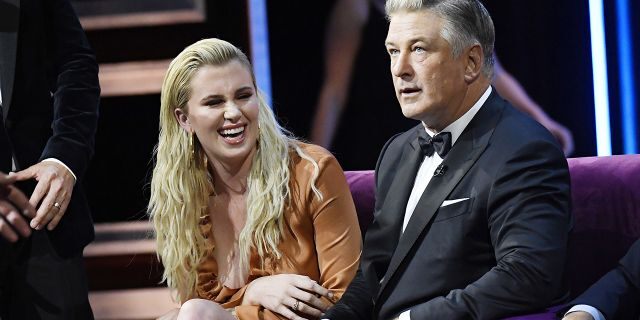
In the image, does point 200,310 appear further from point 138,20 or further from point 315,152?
point 138,20

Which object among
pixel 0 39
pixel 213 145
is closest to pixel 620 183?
pixel 213 145

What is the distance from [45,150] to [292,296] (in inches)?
28.7

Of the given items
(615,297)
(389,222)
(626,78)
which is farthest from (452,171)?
(626,78)

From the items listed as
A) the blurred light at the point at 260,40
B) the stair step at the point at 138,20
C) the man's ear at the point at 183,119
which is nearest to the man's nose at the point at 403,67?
the man's ear at the point at 183,119

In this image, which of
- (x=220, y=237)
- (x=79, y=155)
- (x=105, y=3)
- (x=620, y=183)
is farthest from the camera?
(x=105, y=3)

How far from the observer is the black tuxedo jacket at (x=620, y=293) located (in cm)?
204

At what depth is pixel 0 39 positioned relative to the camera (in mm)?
2295

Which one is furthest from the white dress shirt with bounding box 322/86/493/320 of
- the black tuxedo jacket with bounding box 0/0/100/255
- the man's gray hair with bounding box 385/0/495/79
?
the black tuxedo jacket with bounding box 0/0/100/255

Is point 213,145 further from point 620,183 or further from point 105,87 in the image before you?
point 105,87

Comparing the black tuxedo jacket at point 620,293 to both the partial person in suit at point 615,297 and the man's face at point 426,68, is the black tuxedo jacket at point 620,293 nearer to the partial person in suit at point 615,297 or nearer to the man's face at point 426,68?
the partial person in suit at point 615,297

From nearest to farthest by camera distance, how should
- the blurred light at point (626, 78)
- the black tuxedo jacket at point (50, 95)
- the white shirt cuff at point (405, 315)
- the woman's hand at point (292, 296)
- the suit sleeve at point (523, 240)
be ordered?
the suit sleeve at point (523, 240) < the white shirt cuff at point (405, 315) < the black tuxedo jacket at point (50, 95) < the woman's hand at point (292, 296) < the blurred light at point (626, 78)

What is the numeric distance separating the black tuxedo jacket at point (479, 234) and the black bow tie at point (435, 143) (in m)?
0.03

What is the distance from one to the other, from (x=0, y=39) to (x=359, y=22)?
2.00 meters

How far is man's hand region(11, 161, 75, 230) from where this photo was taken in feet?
7.21
